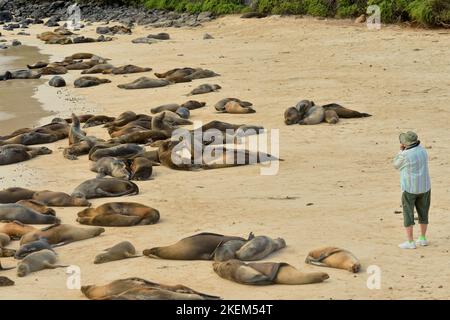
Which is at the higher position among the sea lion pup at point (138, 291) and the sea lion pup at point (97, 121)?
the sea lion pup at point (138, 291)

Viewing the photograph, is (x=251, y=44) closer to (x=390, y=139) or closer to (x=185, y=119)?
(x=185, y=119)

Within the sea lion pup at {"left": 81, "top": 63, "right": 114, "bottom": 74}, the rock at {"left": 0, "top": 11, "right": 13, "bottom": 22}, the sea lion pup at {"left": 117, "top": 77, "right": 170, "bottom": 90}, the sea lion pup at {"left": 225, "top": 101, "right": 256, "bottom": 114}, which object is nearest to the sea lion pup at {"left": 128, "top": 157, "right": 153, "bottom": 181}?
the sea lion pup at {"left": 225, "top": 101, "right": 256, "bottom": 114}

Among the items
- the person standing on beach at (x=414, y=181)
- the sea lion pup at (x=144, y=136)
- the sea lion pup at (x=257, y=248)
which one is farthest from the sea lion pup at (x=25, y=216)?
the sea lion pup at (x=144, y=136)

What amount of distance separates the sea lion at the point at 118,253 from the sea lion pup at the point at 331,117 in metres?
7.09

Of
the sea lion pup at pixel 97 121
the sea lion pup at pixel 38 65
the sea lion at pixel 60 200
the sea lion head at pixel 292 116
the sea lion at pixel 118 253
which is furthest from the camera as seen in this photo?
the sea lion pup at pixel 38 65

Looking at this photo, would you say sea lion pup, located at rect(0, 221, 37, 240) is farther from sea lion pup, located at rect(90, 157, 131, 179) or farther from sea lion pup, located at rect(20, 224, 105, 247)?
sea lion pup, located at rect(90, 157, 131, 179)

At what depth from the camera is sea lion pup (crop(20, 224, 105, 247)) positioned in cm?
1020

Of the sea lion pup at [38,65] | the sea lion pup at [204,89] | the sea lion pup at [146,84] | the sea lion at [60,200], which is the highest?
the sea lion at [60,200]

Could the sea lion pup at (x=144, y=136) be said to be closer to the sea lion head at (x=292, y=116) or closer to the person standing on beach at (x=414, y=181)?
the sea lion head at (x=292, y=116)

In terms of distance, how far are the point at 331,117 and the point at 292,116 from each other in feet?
2.11

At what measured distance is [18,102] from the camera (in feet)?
72.2

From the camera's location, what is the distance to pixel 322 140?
14.9 metres

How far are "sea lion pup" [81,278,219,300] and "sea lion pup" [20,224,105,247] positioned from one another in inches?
78.7

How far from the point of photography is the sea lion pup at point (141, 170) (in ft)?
43.1
